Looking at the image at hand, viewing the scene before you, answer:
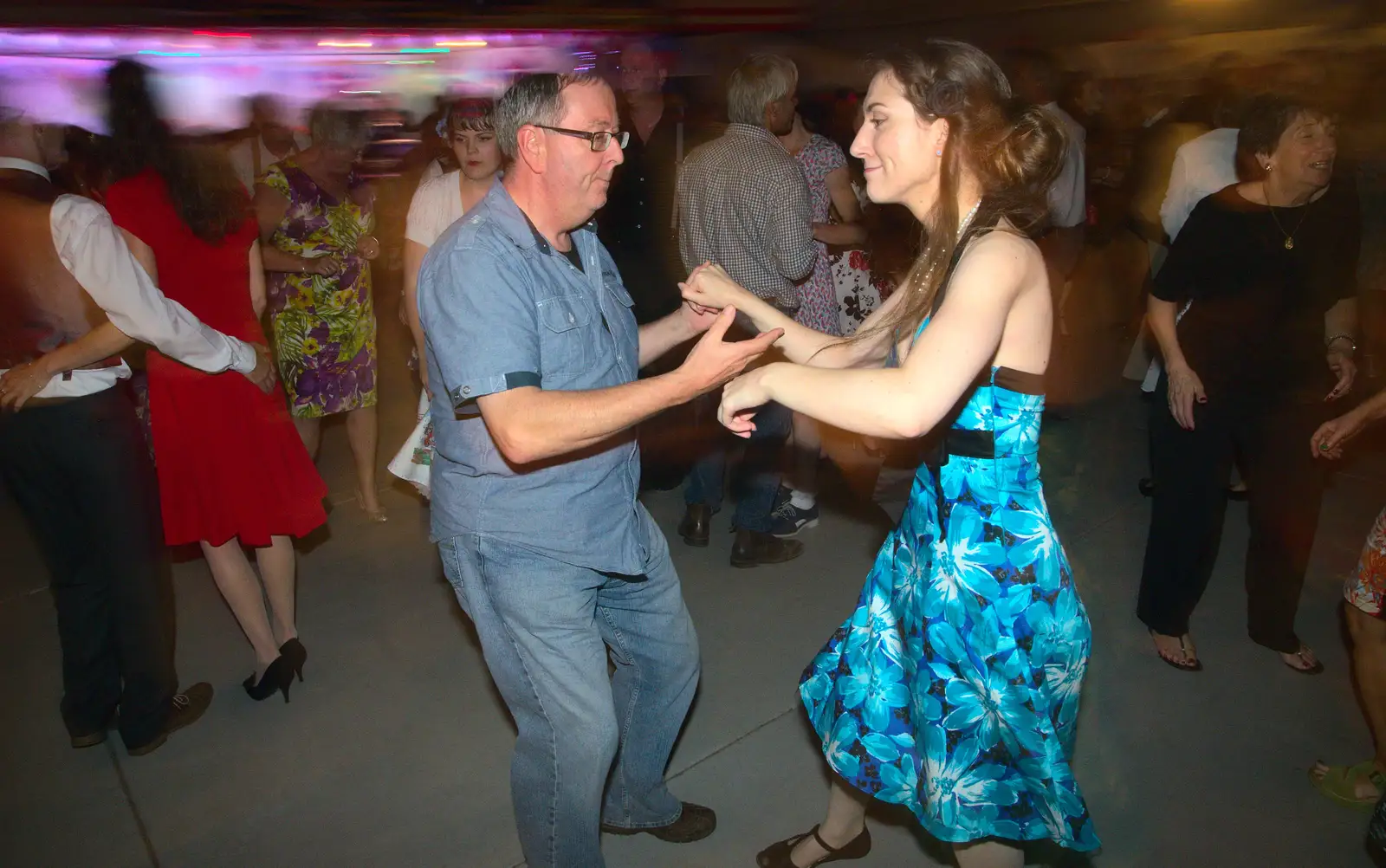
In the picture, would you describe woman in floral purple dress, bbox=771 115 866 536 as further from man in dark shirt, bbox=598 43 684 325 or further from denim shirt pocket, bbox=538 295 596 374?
denim shirt pocket, bbox=538 295 596 374

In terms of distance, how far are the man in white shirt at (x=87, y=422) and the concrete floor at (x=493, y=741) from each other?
312 millimetres

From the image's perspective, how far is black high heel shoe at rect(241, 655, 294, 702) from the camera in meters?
3.02

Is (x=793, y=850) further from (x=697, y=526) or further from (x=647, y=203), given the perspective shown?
(x=647, y=203)

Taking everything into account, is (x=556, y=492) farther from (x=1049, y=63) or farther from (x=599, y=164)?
(x=1049, y=63)

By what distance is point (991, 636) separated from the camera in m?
1.76

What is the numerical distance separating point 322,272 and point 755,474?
211cm

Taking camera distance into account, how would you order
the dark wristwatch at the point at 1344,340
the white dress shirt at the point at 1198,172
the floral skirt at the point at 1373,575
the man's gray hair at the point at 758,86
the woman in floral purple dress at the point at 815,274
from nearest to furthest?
the floral skirt at the point at 1373,575, the dark wristwatch at the point at 1344,340, the man's gray hair at the point at 758,86, the white dress shirt at the point at 1198,172, the woman in floral purple dress at the point at 815,274

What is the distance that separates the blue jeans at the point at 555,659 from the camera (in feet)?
5.98

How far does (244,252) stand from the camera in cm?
287

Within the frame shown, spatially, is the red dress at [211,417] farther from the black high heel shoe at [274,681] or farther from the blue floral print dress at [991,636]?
the blue floral print dress at [991,636]

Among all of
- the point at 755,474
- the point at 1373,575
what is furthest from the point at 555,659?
the point at 755,474

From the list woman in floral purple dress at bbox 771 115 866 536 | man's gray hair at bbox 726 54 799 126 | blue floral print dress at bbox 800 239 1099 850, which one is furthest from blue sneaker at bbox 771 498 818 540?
blue floral print dress at bbox 800 239 1099 850

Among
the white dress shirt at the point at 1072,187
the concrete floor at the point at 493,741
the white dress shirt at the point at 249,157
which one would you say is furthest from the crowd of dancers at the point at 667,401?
the white dress shirt at the point at 249,157

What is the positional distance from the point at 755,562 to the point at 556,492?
219 centimetres
